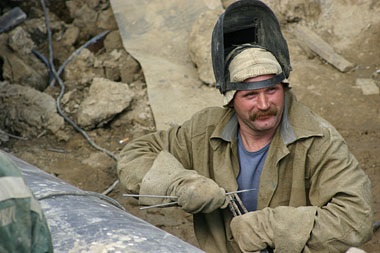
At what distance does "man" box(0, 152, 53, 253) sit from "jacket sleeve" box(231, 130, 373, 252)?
1.91m

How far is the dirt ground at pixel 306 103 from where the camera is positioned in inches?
257

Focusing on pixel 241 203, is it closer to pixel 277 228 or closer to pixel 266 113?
pixel 277 228

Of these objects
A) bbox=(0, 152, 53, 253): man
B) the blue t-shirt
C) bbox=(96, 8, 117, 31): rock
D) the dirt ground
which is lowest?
the dirt ground

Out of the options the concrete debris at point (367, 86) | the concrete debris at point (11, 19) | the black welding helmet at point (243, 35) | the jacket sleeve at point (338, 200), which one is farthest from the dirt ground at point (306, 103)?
the jacket sleeve at point (338, 200)

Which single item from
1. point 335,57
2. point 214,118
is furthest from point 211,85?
point 214,118

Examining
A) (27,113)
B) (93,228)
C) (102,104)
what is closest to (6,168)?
(93,228)

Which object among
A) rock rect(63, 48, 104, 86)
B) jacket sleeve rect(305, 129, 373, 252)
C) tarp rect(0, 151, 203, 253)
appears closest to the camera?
tarp rect(0, 151, 203, 253)

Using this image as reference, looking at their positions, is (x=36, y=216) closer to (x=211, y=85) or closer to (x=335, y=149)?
(x=335, y=149)

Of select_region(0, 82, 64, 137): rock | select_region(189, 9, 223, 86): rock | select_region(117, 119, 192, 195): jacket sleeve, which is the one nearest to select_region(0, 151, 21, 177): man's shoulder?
select_region(117, 119, 192, 195): jacket sleeve

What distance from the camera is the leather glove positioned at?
3.79m

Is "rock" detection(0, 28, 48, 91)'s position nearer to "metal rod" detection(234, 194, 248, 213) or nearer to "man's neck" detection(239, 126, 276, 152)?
"man's neck" detection(239, 126, 276, 152)

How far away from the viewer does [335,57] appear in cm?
779

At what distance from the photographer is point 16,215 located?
1966 millimetres

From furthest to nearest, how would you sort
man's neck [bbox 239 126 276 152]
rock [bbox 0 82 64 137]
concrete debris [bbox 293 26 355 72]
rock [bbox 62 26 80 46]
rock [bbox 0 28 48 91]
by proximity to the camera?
rock [bbox 62 26 80 46]
rock [bbox 0 28 48 91]
concrete debris [bbox 293 26 355 72]
rock [bbox 0 82 64 137]
man's neck [bbox 239 126 276 152]
